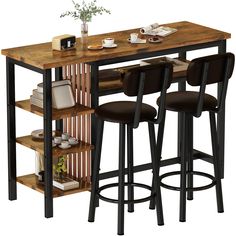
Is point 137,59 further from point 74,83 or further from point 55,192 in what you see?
point 55,192

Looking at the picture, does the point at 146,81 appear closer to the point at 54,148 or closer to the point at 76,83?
the point at 76,83

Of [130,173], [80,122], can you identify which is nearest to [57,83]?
[80,122]

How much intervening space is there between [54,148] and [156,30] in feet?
5.45

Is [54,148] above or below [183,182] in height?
above

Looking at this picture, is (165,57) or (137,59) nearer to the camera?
(137,59)

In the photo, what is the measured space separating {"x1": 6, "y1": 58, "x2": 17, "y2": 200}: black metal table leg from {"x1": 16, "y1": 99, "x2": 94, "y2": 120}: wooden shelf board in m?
0.09

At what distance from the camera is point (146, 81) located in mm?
11148

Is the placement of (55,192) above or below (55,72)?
below

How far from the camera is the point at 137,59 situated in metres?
12.1

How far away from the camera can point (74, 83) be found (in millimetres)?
12094

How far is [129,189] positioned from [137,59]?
3.97ft

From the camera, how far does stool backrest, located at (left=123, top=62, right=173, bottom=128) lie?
36.3 feet

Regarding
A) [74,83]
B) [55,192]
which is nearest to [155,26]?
[74,83]

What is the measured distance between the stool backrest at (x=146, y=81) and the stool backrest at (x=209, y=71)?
26 cm
